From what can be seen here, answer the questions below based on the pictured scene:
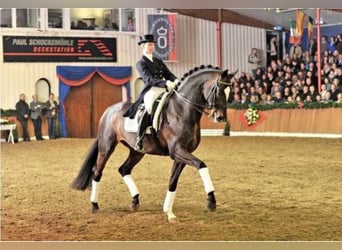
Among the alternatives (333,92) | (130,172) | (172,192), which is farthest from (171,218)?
(333,92)

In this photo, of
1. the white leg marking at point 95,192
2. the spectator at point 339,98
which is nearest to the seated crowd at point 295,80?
the spectator at point 339,98

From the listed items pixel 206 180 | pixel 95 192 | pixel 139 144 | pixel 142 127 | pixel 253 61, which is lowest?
pixel 95 192

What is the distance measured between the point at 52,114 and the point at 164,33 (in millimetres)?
935

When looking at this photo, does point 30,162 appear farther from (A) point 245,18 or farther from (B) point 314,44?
(B) point 314,44

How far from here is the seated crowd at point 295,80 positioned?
553 cm

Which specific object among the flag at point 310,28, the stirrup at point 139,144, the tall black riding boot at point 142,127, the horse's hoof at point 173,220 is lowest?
the horse's hoof at point 173,220

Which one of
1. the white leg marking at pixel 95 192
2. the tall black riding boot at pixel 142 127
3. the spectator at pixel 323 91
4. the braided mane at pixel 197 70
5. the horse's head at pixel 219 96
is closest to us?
the horse's head at pixel 219 96

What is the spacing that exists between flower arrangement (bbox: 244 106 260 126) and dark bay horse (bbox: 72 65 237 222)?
0.36 metres

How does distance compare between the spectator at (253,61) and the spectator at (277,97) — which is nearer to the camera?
the spectator at (253,61)

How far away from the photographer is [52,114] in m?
5.63

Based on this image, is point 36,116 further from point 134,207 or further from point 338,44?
point 338,44

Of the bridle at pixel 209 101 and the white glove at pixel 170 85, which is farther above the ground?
the white glove at pixel 170 85

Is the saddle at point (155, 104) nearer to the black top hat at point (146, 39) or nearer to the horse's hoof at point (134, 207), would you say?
the black top hat at point (146, 39)

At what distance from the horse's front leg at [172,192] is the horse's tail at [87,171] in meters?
0.56
